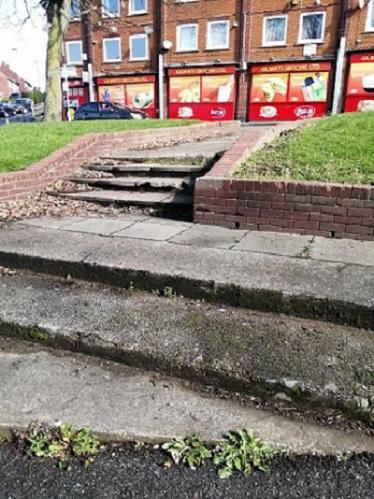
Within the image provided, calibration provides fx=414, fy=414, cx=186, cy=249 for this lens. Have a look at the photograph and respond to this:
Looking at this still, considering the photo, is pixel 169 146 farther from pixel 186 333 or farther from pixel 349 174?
pixel 186 333

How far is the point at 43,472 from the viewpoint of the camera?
6.08 ft

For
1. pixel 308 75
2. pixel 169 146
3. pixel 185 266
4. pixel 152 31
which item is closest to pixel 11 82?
pixel 152 31

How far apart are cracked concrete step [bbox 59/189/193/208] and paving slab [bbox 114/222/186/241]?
550mm

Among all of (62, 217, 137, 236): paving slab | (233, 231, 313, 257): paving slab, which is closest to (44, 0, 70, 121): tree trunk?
(62, 217, 137, 236): paving slab

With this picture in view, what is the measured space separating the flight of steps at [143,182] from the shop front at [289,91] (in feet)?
64.1

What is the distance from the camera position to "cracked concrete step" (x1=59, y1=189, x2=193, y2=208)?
206 inches

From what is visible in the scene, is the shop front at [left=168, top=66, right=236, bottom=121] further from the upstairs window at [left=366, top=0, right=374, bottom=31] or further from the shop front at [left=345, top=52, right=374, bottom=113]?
the upstairs window at [left=366, top=0, right=374, bottom=31]

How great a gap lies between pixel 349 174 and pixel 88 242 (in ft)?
9.56

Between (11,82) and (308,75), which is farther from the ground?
(11,82)

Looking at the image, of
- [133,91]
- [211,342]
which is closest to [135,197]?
Result: [211,342]

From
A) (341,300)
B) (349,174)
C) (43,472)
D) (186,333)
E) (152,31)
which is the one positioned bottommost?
(43,472)

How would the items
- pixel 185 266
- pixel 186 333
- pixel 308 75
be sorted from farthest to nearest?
pixel 308 75 < pixel 185 266 < pixel 186 333

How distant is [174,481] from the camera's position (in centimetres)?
→ 180

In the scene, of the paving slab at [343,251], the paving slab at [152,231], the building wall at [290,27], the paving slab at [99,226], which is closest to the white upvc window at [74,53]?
the building wall at [290,27]
